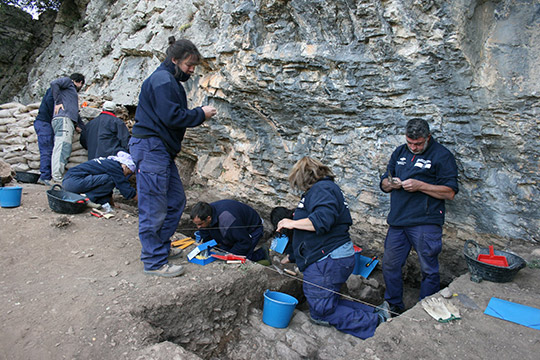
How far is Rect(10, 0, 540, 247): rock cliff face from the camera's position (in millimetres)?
3791

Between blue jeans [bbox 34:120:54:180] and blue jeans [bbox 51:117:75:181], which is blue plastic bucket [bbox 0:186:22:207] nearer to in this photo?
blue jeans [bbox 51:117:75:181]

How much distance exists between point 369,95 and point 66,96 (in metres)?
5.23

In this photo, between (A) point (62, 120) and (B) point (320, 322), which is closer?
(B) point (320, 322)

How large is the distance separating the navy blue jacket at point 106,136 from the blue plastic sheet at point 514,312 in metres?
5.77

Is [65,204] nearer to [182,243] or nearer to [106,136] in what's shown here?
[106,136]

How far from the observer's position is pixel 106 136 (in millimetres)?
6277

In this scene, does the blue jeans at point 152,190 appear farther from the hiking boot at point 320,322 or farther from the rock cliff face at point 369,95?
the rock cliff face at point 369,95

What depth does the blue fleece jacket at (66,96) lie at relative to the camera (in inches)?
249

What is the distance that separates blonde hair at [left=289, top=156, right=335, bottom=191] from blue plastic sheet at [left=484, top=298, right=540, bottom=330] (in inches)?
68.6

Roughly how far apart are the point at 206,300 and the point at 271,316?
0.65m

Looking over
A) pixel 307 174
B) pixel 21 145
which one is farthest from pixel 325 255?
pixel 21 145

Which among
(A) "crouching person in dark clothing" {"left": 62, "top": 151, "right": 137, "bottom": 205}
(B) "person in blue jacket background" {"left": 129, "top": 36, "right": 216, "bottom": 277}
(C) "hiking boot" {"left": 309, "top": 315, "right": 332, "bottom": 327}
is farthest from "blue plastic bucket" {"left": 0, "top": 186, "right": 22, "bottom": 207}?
(C) "hiking boot" {"left": 309, "top": 315, "right": 332, "bottom": 327}

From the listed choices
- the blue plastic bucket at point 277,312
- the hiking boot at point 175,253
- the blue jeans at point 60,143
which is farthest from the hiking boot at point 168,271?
the blue jeans at point 60,143

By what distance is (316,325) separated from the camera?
3623 millimetres
